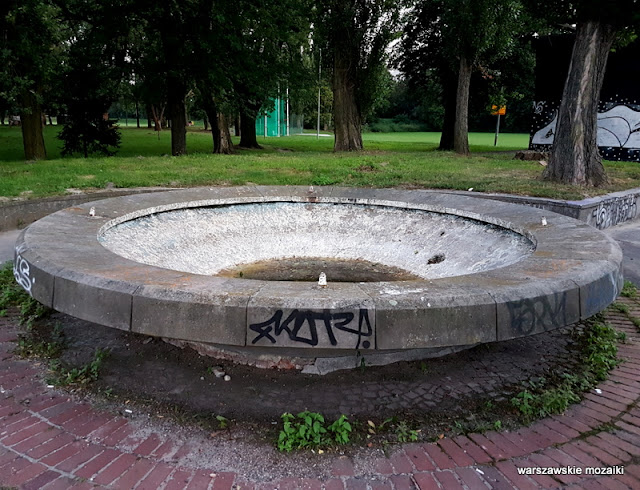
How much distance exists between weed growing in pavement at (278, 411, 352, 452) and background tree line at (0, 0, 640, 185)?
377 inches

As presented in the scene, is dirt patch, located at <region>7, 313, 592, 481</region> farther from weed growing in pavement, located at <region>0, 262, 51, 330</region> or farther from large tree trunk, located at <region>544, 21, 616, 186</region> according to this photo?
large tree trunk, located at <region>544, 21, 616, 186</region>

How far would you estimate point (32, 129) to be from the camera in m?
14.7

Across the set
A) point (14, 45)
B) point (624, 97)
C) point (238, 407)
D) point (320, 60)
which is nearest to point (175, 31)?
point (14, 45)

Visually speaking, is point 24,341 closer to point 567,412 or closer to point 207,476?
point 207,476

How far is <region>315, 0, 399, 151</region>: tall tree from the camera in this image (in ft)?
64.0

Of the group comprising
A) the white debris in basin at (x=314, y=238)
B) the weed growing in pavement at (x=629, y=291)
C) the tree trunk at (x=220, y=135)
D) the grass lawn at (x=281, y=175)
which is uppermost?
the tree trunk at (x=220, y=135)

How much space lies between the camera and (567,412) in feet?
10.0

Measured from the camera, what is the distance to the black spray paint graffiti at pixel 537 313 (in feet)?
9.67

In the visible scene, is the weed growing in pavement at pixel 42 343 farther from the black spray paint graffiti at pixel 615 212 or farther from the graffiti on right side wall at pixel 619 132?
the graffiti on right side wall at pixel 619 132

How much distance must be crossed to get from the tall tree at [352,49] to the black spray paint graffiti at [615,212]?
521 inches

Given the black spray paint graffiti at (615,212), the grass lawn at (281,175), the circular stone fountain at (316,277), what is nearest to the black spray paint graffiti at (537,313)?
the circular stone fountain at (316,277)

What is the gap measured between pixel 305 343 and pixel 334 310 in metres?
0.25

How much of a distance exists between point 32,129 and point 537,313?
15895 millimetres

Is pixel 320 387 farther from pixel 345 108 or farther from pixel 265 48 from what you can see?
pixel 345 108
